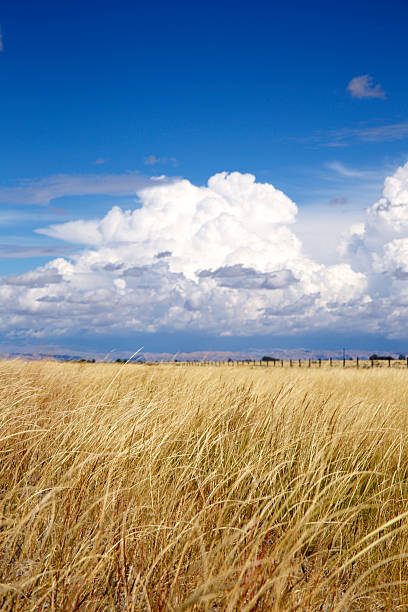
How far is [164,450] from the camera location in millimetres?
4273

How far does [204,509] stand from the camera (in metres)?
2.60

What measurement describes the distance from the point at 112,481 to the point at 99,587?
1069mm

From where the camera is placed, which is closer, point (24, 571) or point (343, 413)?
point (24, 571)

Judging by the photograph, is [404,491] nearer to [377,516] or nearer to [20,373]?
Answer: [377,516]

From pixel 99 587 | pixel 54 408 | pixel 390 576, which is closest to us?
pixel 99 587

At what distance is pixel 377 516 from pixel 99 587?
2197 mm

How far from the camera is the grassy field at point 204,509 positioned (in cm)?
231

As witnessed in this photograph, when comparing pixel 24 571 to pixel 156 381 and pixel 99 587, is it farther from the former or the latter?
pixel 156 381

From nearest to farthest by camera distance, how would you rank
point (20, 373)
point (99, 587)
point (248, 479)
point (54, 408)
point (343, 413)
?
point (99, 587)
point (248, 479)
point (343, 413)
point (54, 408)
point (20, 373)

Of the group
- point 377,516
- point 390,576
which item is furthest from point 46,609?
point 377,516

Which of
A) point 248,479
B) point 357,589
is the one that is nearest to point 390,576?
point 357,589

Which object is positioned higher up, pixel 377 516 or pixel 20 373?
pixel 20 373

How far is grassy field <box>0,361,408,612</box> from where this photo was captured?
2.31 metres

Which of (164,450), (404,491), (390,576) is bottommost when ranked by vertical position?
(390,576)
